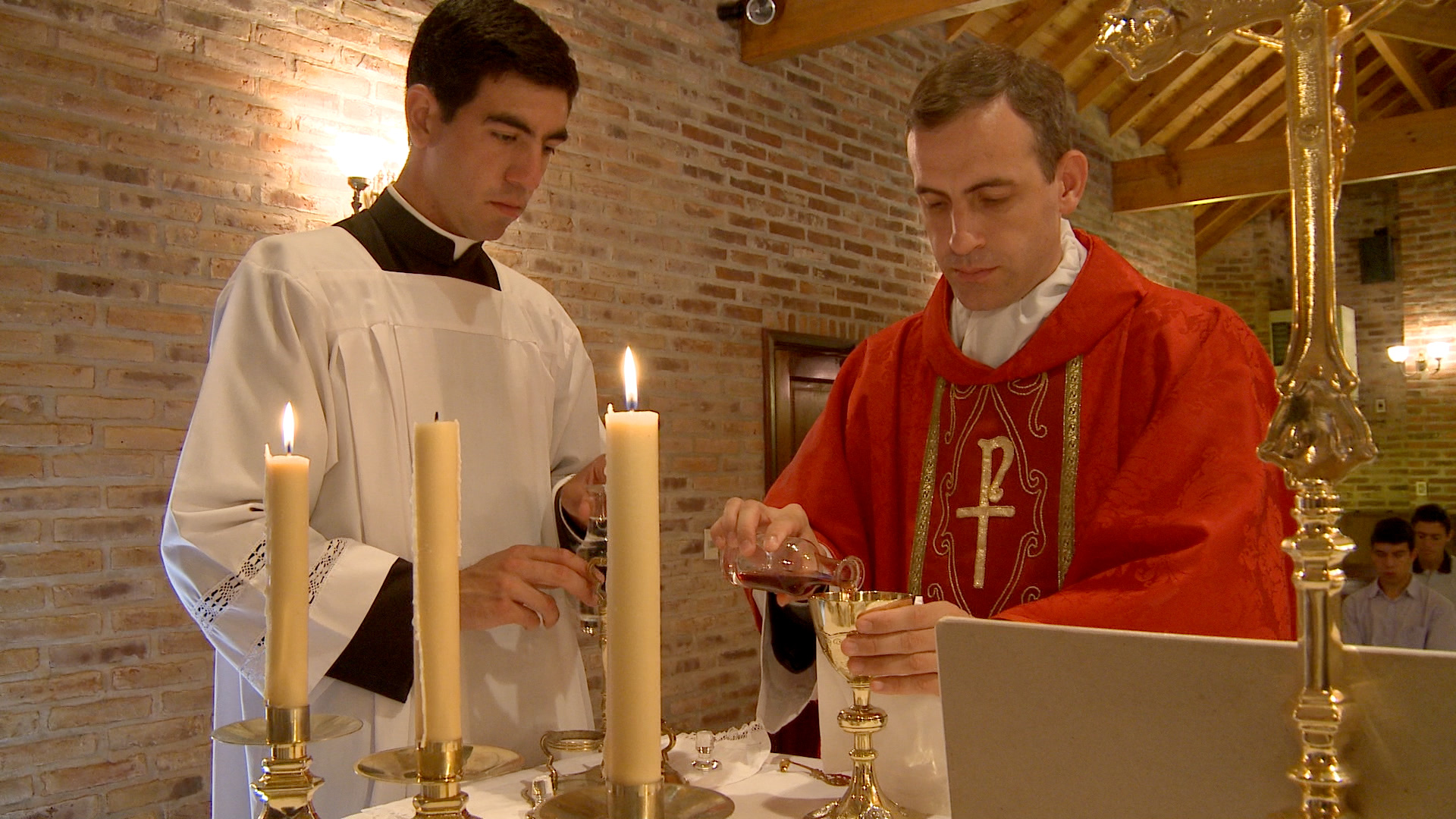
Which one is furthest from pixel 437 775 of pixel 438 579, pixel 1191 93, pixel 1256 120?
pixel 1256 120

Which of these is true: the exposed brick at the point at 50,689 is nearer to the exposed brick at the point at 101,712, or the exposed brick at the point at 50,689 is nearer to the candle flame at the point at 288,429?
the exposed brick at the point at 101,712

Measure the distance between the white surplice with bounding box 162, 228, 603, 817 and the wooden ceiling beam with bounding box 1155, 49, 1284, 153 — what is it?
9.39 metres

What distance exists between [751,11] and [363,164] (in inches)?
94.1

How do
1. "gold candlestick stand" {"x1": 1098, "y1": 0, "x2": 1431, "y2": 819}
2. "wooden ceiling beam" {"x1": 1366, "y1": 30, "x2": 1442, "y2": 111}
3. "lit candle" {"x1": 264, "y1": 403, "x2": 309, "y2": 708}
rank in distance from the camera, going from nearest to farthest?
1. "gold candlestick stand" {"x1": 1098, "y1": 0, "x2": 1431, "y2": 819}
2. "lit candle" {"x1": 264, "y1": 403, "x2": 309, "y2": 708}
3. "wooden ceiling beam" {"x1": 1366, "y1": 30, "x2": 1442, "y2": 111}

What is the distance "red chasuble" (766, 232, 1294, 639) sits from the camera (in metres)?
1.44

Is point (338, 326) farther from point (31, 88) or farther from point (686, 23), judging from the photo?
point (686, 23)

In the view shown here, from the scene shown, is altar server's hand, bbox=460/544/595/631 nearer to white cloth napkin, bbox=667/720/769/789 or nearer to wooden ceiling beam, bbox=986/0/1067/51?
white cloth napkin, bbox=667/720/769/789

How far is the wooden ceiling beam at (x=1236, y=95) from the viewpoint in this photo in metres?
10.2

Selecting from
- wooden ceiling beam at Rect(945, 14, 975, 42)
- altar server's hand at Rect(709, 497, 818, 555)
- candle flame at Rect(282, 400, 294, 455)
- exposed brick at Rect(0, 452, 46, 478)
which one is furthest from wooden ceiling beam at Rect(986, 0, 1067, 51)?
candle flame at Rect(282, 400, 294, 455)

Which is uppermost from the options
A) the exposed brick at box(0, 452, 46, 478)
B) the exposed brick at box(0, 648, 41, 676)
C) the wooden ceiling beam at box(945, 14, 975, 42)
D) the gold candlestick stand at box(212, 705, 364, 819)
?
the wooden ceiling beam at box(945, 14, 975, 42)

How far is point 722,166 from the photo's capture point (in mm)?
6055

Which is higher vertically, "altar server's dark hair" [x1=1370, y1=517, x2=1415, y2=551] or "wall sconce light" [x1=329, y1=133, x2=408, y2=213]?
"wall sconce light" [x1=329, y1=133, x2=408, y2=213]

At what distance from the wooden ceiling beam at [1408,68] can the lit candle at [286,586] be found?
10.8 metres

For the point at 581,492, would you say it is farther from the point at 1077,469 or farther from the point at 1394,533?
the point at 1394,533
